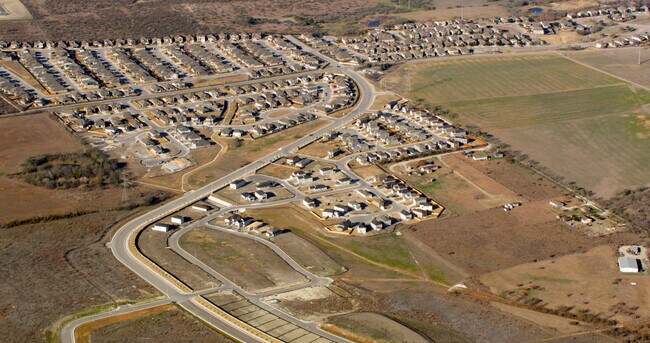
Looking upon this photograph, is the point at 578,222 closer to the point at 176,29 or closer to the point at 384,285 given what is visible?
the point at 384,285

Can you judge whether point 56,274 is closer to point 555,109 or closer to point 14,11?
point 555,109

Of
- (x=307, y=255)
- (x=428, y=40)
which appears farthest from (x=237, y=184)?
(x=428, y=40)

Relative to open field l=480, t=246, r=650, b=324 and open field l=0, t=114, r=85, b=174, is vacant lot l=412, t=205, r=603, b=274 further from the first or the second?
open field l=0, t=114, r=85, b=174

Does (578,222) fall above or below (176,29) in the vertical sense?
below

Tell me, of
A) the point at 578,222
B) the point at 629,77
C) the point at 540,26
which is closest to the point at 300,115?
the point at 578,222

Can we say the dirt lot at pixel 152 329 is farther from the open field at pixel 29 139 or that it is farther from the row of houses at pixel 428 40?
the row of houses at pixel 428 40

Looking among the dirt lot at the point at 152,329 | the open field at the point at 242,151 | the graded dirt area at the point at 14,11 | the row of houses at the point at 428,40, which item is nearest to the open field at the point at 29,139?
the open field at the point at 242,151

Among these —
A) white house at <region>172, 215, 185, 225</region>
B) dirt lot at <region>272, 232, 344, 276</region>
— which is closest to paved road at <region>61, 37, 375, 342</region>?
white house at <region>172, 215, 185, 225</region>
